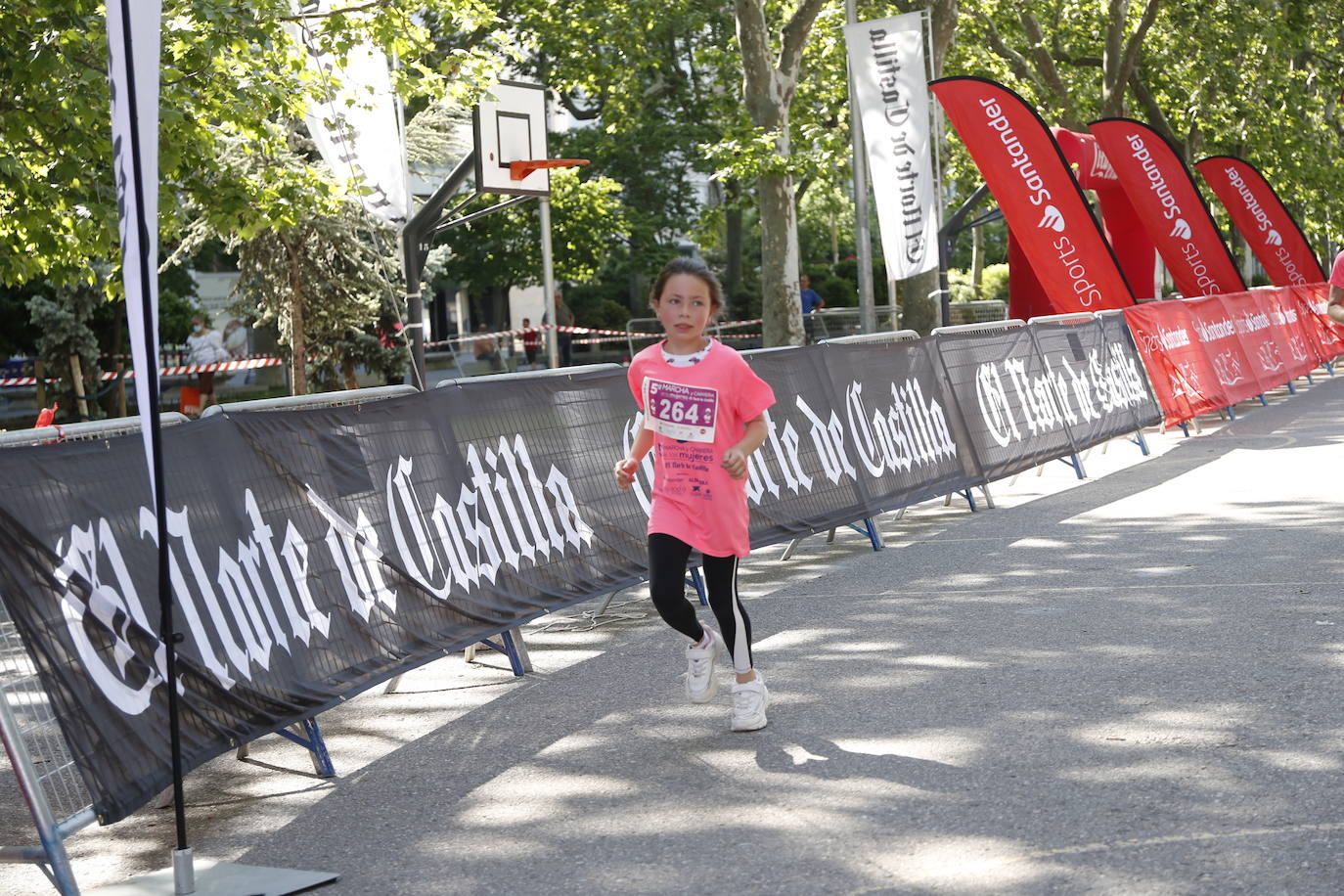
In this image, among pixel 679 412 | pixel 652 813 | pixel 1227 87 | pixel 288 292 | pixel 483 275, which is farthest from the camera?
pixel 483 275

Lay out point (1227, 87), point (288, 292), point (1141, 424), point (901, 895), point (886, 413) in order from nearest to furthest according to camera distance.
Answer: point (901, 895) < point (886, 413) < point (1141, 424) < point (288, 292) < point (1227, 87)

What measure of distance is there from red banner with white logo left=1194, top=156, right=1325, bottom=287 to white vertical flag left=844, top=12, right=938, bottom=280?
1090cm

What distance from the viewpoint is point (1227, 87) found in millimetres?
37594

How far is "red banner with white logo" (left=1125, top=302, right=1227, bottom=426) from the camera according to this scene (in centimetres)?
1630

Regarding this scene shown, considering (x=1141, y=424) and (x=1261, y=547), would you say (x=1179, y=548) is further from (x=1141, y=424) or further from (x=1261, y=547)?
(x=1141, y=424)

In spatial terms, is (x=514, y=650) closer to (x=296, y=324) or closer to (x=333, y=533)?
(x=333, y=533)

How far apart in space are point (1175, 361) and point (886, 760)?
12.5 meters

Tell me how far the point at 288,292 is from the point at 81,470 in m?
19.7

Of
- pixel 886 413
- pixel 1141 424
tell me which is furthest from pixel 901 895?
pixel 1141 424

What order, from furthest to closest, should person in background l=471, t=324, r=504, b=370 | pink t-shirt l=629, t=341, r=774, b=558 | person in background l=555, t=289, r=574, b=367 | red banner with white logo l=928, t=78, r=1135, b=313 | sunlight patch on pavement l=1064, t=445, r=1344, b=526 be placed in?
person in background l=471, t=324, r=504, b=370
person in background l=555, t=289, r=574, b=367
red banner with white logo l=928, t=78, r=1135, b=313
sunlight patch on pavement l=1064, t=445, r=1344, b=526
pink t-shirt l=629, t=341, r=774, b=558

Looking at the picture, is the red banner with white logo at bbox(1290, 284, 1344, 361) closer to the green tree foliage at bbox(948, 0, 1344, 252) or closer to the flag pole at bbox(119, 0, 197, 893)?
the green tree foliage at bbox(948, 0, 1344, 252)

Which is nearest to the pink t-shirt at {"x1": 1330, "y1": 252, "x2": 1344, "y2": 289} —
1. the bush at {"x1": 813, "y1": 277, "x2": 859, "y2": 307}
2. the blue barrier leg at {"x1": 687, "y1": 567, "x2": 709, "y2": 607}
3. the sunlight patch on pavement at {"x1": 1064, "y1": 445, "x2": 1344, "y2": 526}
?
the sunlight patch on pavement at {"x1": 1064, "y1": 445, "x2": 1344, "y2": 526}

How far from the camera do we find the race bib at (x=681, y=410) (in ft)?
19.4

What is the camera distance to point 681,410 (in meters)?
5.97
